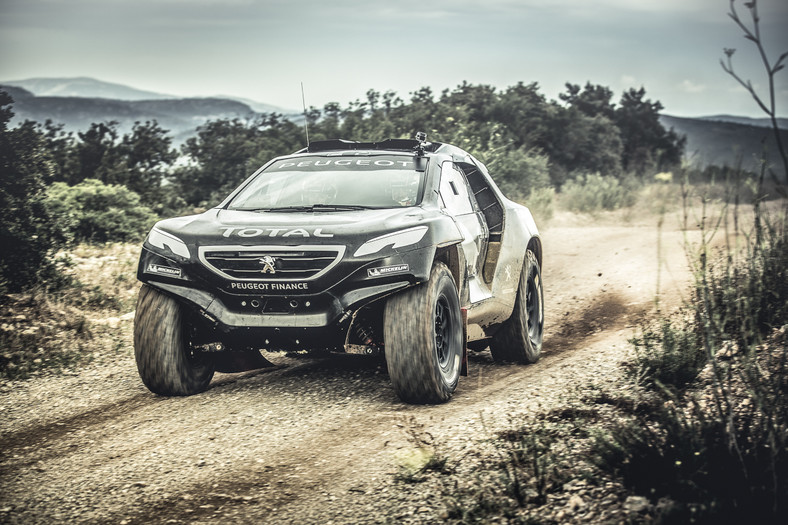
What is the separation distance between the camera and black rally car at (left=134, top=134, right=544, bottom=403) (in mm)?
6066

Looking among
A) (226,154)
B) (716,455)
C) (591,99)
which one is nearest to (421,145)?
(716,455)

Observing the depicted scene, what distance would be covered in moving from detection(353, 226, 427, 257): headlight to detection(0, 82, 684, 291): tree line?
1.99 meters

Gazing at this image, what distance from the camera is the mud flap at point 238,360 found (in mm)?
6929

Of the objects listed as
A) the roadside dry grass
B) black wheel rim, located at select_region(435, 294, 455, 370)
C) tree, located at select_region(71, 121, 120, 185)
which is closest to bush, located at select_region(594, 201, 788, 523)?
black wheel rim, located at select_region(435, 294, 455, 370)

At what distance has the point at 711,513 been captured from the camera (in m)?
3.64

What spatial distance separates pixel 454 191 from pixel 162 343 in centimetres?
279

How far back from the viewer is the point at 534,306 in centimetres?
889

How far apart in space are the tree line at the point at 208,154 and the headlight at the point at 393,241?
1.99 meters

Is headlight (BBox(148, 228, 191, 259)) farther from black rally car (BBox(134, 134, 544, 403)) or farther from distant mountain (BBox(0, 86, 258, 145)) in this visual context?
distant mountain (BBox(0, 86, 258, 145))

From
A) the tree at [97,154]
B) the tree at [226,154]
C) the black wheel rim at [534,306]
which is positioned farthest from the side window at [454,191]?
the tree at [226,154]

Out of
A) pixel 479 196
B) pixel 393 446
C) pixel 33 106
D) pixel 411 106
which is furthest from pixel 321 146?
pixel 33 106

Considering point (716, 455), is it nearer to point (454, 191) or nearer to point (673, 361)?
point (673, 361)

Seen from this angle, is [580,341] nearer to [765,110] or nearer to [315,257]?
[315,257]

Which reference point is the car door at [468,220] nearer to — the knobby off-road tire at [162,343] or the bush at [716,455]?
the knobby off-road tire at [162,343]
